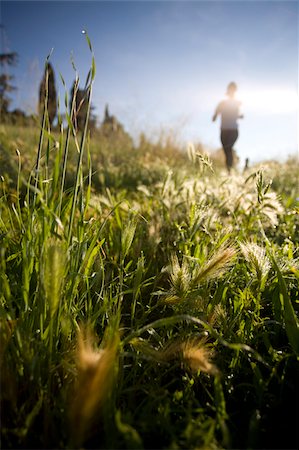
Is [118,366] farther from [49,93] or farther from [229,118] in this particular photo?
[229,118]

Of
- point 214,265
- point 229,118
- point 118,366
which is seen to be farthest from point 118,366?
point 229,118

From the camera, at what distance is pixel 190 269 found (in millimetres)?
1020

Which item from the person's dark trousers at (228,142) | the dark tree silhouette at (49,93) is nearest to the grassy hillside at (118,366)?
the dark tree silhouette at (49,93)

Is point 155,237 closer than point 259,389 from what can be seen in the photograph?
No

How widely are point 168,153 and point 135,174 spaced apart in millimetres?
3079

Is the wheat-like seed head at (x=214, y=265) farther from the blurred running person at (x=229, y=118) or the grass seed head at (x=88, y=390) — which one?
the blurred running person at (x=229, y=118)

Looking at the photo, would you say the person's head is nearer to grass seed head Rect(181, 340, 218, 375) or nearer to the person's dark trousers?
the person's dark trousers

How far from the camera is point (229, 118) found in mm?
7977

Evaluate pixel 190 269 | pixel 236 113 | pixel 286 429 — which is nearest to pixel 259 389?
pixel 286 429

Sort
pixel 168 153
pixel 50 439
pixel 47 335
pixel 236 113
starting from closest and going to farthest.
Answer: pixel 50 439 → pixel 47 335 → pixel 168 153 → pixel 236 113

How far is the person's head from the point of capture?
25.6 feet

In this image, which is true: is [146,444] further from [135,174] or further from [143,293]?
[135,174]

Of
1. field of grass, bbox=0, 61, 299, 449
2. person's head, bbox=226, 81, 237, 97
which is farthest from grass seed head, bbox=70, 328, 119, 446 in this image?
person's head, bbox=226, 81, 237, 97

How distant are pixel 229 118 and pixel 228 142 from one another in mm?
653
